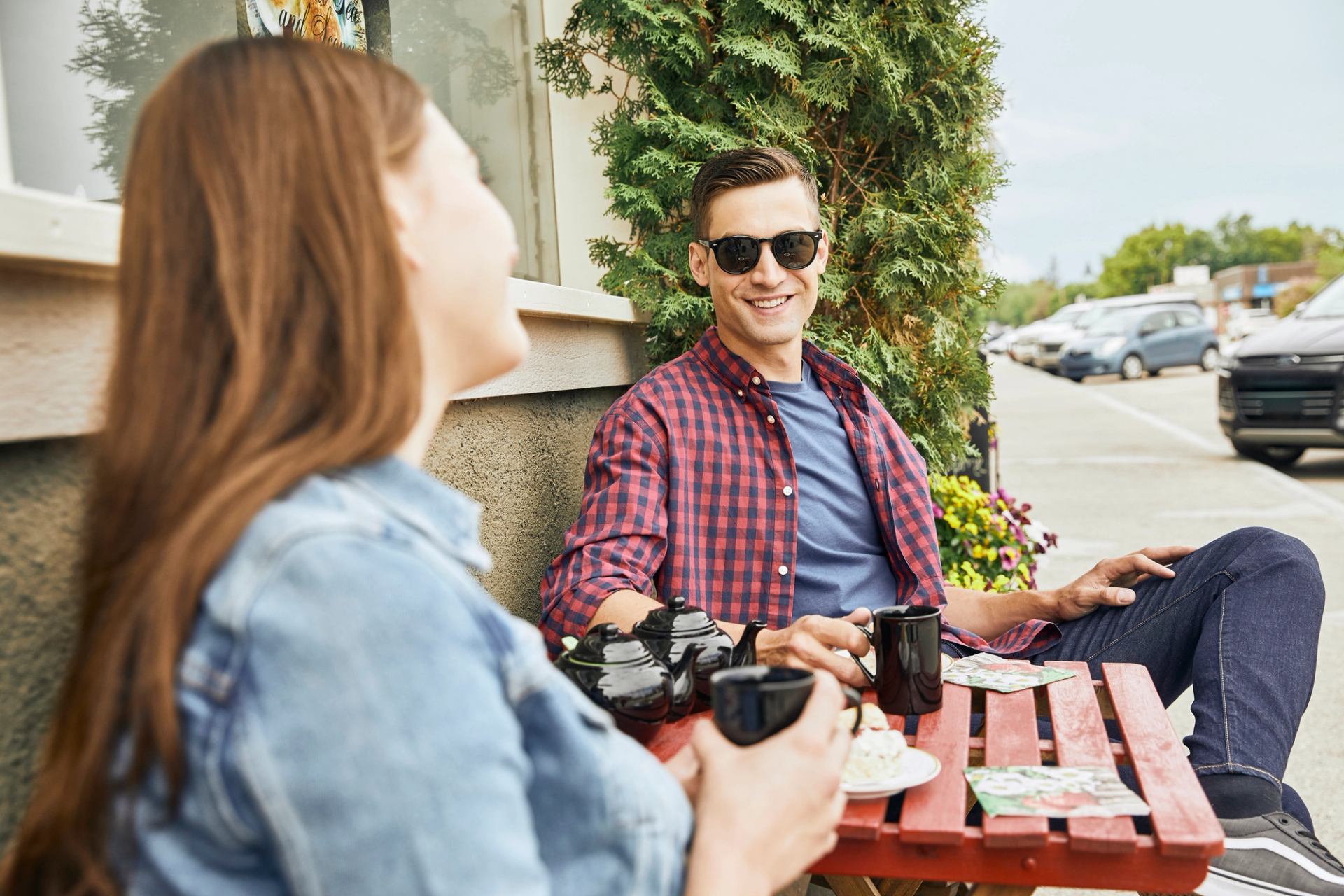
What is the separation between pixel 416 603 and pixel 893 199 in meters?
3.72

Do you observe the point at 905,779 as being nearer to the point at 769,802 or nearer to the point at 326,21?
the point at 769,802

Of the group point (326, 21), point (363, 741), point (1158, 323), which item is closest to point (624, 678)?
point (363, 741)

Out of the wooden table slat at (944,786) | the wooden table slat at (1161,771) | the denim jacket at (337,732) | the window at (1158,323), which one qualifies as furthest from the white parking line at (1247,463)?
the denim jacket at (337,732)

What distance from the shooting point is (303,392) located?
3.07 feet

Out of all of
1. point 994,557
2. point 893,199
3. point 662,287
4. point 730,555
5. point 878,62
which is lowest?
point 994,557

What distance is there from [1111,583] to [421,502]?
2.19 meters

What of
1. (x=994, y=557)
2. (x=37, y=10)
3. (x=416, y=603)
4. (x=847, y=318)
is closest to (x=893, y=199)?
(x=847, y=318)

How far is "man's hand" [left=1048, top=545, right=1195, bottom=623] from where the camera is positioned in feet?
8.69

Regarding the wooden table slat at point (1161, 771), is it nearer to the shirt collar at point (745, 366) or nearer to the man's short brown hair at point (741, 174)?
the shirt collar at point (745, 366)

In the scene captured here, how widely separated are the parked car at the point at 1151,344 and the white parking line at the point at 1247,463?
545 centimetres

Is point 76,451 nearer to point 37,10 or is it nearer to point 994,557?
point 37,10

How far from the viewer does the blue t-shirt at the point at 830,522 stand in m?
2.80

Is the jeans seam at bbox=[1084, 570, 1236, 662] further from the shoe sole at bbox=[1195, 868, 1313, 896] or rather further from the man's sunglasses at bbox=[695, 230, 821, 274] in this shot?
the man's sunglasses at bbox=[695, 230, 821, 274]

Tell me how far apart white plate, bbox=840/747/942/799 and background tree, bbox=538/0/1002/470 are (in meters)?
2.39
